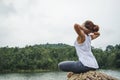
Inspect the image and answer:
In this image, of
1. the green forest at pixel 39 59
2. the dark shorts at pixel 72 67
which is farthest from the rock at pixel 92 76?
the green forest at pixel 39 59

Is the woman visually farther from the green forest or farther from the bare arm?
the green forest

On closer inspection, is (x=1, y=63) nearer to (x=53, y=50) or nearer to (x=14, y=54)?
(x=14, y=54)

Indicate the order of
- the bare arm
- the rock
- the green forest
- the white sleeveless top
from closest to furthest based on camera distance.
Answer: the rock → the bare arm → the white sleeveless top → the green forest

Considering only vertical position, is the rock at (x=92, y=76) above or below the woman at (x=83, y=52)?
below

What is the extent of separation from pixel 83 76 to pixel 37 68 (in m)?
77.7

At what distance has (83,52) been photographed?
4.50 m

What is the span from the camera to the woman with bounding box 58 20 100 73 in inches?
172

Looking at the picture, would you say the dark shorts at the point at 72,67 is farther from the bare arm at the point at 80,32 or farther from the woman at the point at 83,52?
the bare arm at the point at 80,32

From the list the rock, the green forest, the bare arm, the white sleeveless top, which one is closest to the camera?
the rock

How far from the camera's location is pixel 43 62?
8112 cm

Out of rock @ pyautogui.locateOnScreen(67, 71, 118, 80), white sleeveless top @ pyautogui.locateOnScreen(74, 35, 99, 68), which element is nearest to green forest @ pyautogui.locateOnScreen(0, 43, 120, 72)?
white sleeveless top @ pyautogui.locateOnScreen(74, 35, 99, 68)

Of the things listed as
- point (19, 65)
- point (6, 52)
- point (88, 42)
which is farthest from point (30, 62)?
point (88, 42)

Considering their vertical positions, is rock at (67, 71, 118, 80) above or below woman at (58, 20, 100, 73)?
below

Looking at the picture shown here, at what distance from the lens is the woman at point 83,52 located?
438 cm
